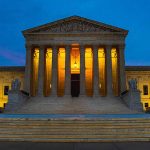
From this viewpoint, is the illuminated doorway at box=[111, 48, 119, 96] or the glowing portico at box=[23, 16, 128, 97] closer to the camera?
the glowing portico at box=[23, 16, 128, 97]

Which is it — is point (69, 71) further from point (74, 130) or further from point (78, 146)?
point (78, 146)

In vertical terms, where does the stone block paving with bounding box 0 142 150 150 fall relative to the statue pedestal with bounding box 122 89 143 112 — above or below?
below

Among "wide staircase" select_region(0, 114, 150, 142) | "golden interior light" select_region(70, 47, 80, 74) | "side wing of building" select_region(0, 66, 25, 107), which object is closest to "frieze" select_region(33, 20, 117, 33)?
"golden interior light" select_region(70, 47, 80, 74)

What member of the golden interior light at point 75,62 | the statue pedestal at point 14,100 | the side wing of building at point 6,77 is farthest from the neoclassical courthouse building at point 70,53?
the side wing of building at point 6,77

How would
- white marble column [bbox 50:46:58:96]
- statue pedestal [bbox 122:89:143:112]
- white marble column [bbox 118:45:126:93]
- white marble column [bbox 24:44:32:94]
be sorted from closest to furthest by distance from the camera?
statue pedestal [bbox 122:89:143:112] < white marble column [bbox 50:46:58:96] < white marble column [bbox 118:45:126:93] < white marble column [bbox 24:44:32:94]

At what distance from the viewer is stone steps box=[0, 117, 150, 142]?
1498 cm

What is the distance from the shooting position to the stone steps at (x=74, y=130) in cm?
1498

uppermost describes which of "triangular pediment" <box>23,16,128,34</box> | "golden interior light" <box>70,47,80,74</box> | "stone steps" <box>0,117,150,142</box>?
"triangular pediment" <box>23,16,128,34</box>

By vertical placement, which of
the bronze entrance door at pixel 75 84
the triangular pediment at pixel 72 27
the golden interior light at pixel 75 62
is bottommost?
the bronze entrance door at pixel 75 84

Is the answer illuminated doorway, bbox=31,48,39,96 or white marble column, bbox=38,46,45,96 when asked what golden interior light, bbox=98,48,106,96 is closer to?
white marble column, bbox=38,46,45,96

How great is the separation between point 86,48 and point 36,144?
37107 mm

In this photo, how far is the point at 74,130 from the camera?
15.5 meters

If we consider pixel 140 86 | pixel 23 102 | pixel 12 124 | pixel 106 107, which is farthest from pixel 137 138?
pixel 140 86

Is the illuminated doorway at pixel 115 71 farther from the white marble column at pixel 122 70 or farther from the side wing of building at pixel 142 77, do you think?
the side wing of building at pixel 142 77
